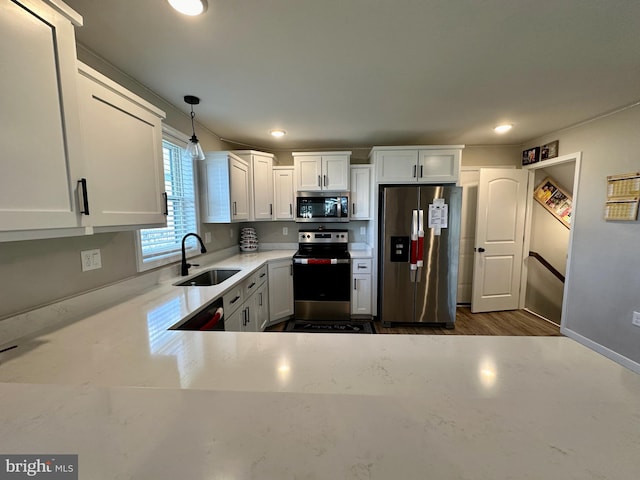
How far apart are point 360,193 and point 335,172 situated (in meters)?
0.44

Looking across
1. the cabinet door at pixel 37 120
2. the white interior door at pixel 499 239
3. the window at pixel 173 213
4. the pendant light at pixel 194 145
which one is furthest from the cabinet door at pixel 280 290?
the white interior door at pixel 499 239

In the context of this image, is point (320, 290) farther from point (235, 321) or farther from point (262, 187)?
point (262, 187)

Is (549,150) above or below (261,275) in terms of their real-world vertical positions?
above

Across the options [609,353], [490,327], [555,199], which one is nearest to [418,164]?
[555,199]

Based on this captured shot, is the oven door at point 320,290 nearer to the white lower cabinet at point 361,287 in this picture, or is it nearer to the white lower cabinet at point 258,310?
the white lower cabinet at point 361,287

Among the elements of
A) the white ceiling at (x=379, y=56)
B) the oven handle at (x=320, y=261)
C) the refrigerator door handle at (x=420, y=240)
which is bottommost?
the oven handle at (x=320, y=261)

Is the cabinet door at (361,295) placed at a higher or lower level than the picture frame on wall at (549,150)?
lower

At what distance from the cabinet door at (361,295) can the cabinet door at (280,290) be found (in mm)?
801

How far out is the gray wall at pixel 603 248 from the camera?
2111mm

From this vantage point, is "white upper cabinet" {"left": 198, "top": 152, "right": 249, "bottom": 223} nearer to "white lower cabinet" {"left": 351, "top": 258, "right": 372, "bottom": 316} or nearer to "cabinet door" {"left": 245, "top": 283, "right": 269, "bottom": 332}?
"cabinet door" {"left": 245, "top": 283, "right": 269, "bottom": 332}

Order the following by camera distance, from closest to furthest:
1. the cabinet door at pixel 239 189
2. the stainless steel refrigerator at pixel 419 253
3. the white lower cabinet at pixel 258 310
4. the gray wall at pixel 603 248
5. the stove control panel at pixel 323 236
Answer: the gray wall at pixel 603 248 < the white lower cabinet at pixel 258 310 < the cabinet door at pixel 239 189 < the stainless steel refrigerator at pixel 419 253 < the stove control panel at pixel 323 236

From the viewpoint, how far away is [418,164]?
9.46 ft

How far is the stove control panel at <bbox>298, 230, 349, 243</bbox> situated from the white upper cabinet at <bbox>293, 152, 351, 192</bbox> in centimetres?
60

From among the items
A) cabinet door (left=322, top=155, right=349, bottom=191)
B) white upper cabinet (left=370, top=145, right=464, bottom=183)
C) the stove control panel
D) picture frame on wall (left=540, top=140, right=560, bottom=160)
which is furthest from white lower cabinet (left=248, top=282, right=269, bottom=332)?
picture frame on wall (left=540, top=140, right=560, bottom=160)
